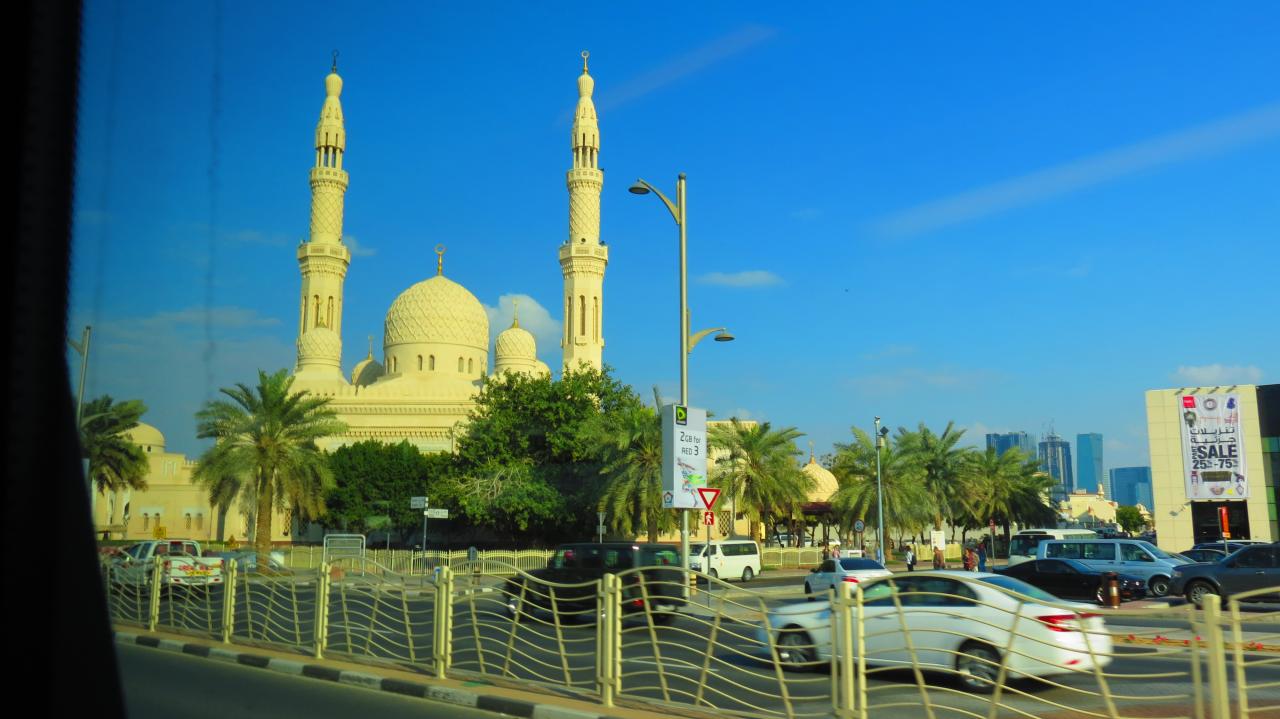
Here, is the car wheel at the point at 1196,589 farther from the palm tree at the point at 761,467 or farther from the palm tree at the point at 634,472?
the palm tree at the point at 761,467

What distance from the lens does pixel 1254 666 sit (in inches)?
340

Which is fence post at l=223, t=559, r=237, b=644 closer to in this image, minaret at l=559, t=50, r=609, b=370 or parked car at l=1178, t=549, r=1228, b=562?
parked car at l=1178, t=549, r=1228, b=562

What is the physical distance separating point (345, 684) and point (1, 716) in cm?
783

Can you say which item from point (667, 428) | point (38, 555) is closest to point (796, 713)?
point (38, 555)

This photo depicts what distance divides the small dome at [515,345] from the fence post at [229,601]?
4948cm

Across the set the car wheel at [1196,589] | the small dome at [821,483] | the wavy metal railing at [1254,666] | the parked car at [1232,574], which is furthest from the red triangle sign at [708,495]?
the small dome at [821,483]

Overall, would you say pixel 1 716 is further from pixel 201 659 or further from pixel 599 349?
pixel 599 349

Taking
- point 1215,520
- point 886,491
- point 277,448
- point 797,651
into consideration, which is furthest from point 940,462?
point 797,651

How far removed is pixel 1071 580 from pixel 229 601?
16.6 m

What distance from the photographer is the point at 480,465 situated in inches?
1569

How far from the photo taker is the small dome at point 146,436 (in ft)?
18.4

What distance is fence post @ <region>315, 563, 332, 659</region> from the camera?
11852 mm

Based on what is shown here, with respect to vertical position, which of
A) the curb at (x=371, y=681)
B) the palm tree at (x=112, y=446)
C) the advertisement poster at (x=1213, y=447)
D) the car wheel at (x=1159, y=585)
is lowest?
the car wheel at (x=1159, y=585)

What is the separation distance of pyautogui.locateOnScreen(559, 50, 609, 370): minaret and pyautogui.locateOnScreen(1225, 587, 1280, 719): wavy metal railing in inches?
1613
